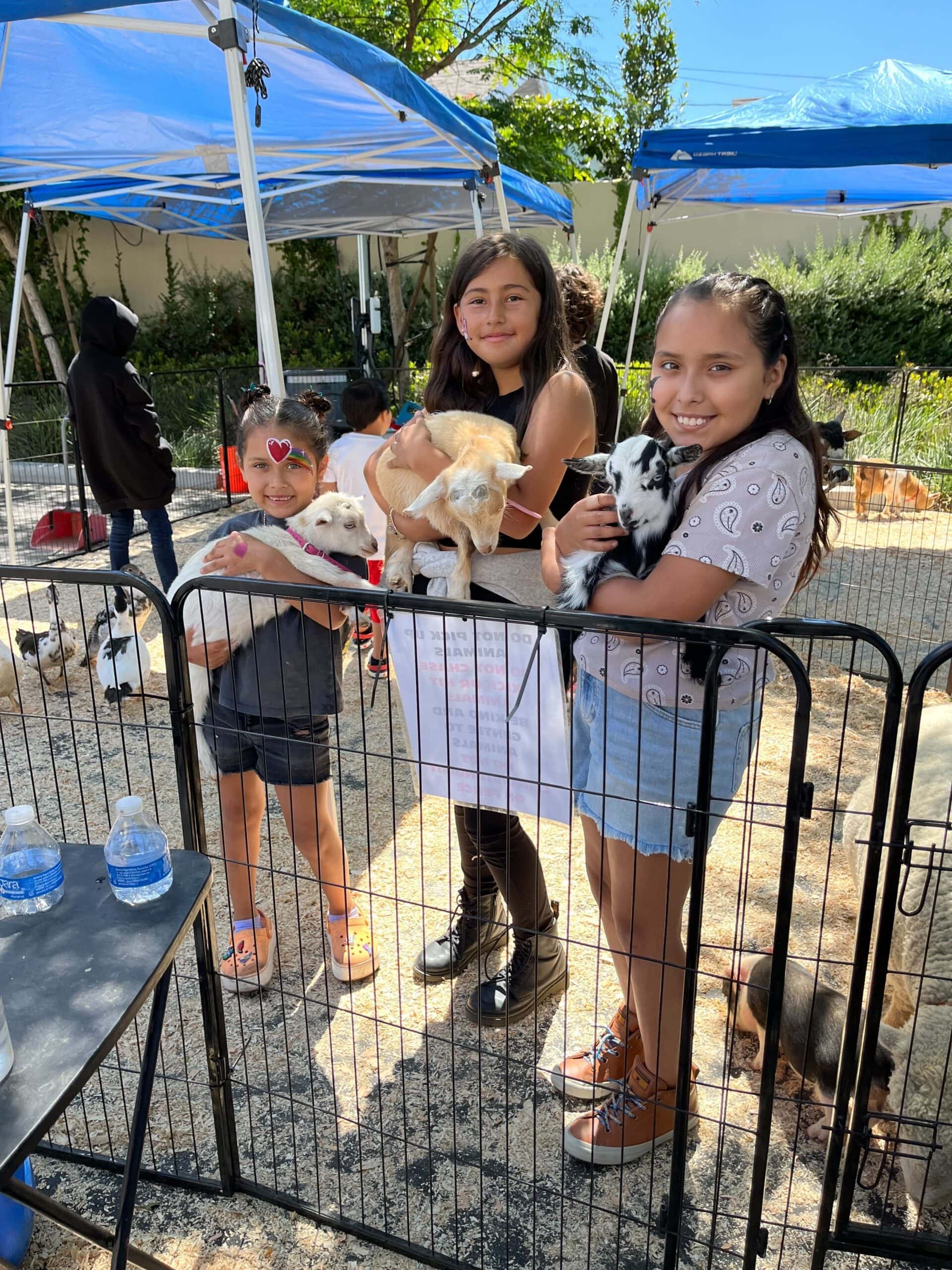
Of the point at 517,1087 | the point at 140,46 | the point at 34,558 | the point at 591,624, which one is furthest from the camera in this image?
the point at 34,558

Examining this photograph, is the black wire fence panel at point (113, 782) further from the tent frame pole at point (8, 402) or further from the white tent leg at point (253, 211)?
the white tent leg at point (253, 211)

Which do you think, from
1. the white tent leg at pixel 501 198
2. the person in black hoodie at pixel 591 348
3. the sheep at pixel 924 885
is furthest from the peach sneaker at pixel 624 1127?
the white tent leg at pixel 501 198

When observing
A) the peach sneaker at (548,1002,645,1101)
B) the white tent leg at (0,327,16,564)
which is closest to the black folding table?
the peach sneaker at (548,1002,645,1101)

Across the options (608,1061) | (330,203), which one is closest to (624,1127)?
(608,1061)

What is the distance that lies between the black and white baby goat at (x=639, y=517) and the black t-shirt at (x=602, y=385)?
5.35 feet

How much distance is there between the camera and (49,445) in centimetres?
1332

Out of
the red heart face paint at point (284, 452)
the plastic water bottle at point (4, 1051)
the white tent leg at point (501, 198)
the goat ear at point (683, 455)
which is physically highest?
the white tent leg at point (501, 198)

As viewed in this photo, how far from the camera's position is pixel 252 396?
2986 millimetres

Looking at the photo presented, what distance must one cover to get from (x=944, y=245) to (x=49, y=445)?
15555mm

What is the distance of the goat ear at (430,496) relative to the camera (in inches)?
89.7

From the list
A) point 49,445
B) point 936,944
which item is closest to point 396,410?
point 49,445

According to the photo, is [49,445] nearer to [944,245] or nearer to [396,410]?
[396,410]

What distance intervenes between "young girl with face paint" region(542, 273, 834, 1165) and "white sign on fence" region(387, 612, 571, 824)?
118 mm

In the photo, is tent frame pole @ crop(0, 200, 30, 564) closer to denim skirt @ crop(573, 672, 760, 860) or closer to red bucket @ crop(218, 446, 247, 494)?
red bucket @ crop(218, 446, 247, 494)
